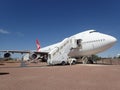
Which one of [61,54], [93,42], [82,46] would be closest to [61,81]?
[93,42]

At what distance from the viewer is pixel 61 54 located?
28.6 meters

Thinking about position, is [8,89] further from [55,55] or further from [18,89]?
[55,55]

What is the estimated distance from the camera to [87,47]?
88.9ft

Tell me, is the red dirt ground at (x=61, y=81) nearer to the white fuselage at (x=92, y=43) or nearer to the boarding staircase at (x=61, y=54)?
the white fuselage at (x=92, y=43)

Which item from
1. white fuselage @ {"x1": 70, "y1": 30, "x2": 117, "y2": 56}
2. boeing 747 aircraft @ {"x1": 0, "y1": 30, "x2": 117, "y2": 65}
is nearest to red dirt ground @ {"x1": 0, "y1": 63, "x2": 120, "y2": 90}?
white fuselage @ {"x1": 70, "y1": 30, "x2": 117, "y2": 56}

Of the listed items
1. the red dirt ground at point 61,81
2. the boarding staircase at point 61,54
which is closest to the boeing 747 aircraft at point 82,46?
the boarding staircase at point 61,54

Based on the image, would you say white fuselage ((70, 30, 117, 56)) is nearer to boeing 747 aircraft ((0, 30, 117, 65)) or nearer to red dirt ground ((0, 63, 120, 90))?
boeing 747 aircraft ((0, 30, 117, 65))

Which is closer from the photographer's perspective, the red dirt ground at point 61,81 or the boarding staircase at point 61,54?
the red dirt ground at point 61,81

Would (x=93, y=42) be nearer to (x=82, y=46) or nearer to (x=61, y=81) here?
(x=82, y=46)

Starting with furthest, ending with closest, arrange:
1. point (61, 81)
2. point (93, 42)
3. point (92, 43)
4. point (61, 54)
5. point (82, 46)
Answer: point (61, 54) → point (82, 46) → point (92, 43) → point (93, 42) → point (61, 81)

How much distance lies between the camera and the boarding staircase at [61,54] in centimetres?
2795

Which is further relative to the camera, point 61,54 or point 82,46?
point 61,54

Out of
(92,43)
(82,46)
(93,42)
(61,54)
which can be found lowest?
(61,54)

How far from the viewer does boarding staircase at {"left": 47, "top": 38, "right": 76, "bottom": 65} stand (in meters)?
28.0
